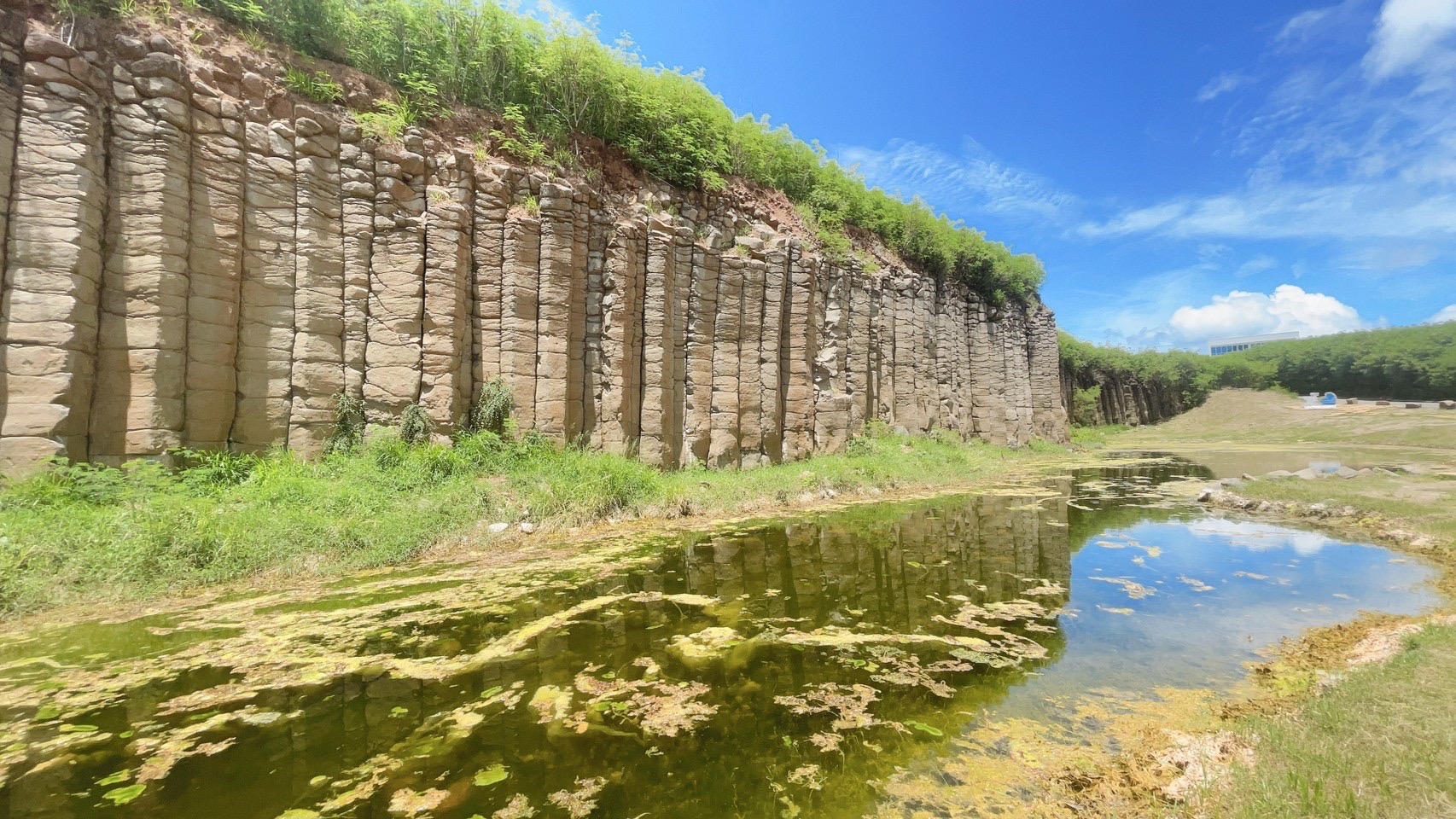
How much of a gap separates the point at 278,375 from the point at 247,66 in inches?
239

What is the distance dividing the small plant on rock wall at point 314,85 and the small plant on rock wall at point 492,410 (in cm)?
652

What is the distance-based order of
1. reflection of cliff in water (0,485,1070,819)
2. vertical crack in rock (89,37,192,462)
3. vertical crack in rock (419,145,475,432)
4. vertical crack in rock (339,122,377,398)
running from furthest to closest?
vertical crack in rock (419,145,475,432) → vertical crack in rock (339,122,377,398) → vertical crack in rock (89,37,192,462) → reflection of cliff in water (0,485,1070,819)

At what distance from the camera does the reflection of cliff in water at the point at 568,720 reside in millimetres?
3111

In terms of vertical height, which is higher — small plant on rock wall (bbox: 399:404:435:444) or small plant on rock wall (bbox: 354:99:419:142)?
small plant on rock wall (bbox: 354:99:419:142)

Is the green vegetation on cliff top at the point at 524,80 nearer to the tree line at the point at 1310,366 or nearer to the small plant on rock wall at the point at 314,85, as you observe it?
the small plant on rock wall at the point at 314,85

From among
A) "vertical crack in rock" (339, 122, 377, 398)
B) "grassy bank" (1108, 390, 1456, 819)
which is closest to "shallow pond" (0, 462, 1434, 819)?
"grassy bank" (1108, 390, 1456, 819)

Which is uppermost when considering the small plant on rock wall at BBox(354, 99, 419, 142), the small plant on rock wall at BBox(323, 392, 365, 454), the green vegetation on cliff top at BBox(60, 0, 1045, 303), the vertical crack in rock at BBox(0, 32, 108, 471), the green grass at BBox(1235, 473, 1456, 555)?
the green vegetation on cliff top at BBox(60, 0, 1045, 303)

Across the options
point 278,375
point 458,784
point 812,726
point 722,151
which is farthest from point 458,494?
point 722,151

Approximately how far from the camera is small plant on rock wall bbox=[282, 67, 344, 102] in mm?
11180

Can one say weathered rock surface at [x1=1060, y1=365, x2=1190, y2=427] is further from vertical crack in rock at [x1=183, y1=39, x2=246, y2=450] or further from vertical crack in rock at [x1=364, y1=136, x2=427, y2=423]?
vertical crack in rock at [x1=183, y1=39, x2=246, y2=450]

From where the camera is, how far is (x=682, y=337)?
16312 mm

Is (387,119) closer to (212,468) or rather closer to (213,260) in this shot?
(213,260)

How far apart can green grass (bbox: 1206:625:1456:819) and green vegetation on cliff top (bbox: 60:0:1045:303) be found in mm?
15759

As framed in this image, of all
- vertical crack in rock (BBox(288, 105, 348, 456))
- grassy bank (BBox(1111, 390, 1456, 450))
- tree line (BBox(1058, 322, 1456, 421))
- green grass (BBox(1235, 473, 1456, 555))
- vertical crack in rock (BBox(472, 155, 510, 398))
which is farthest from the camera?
tree line (BBox(1058, 322, 1456, 421))
